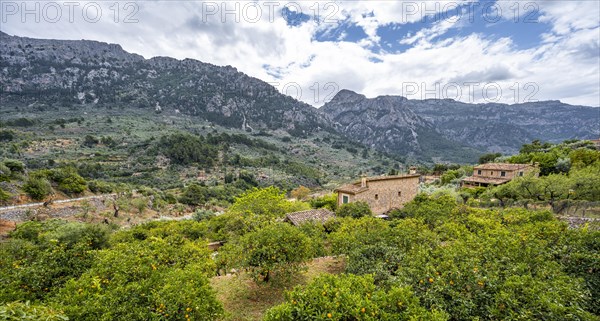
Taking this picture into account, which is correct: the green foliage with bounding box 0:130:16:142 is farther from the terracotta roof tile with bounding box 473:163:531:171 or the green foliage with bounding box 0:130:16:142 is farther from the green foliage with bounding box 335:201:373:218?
the terracotta roof tile with bounding box 473:163:531:171

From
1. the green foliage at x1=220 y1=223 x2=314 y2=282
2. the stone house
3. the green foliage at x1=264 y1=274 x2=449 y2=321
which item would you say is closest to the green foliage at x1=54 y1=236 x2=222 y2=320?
the green foliage at x1=264 y1=274 x2=449 y2=321

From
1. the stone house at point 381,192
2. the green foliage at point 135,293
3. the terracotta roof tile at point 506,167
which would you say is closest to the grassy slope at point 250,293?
the green foliage at point 135,293

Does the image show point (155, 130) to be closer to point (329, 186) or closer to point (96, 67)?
point (329, 186)

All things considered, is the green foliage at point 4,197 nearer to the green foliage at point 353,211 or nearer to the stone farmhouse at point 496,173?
the green foliage at point 353,211

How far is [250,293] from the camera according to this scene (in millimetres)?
9562

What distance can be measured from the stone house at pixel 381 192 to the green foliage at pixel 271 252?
15.1 meters

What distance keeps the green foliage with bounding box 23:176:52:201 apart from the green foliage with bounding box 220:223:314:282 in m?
30.3

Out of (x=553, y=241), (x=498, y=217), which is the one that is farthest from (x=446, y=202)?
(x=553, y=241)

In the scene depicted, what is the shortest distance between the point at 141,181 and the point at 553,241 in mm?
58712

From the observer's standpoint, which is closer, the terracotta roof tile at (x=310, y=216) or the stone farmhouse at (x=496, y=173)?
the terracotta roof tile at (x=310, y=216)

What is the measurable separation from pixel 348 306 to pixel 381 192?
22910 millimetres

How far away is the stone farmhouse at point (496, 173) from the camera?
3669 cm

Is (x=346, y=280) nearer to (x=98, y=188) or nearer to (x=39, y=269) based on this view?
(x=39, y=269)

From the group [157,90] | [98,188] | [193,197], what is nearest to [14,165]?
[98,188]
